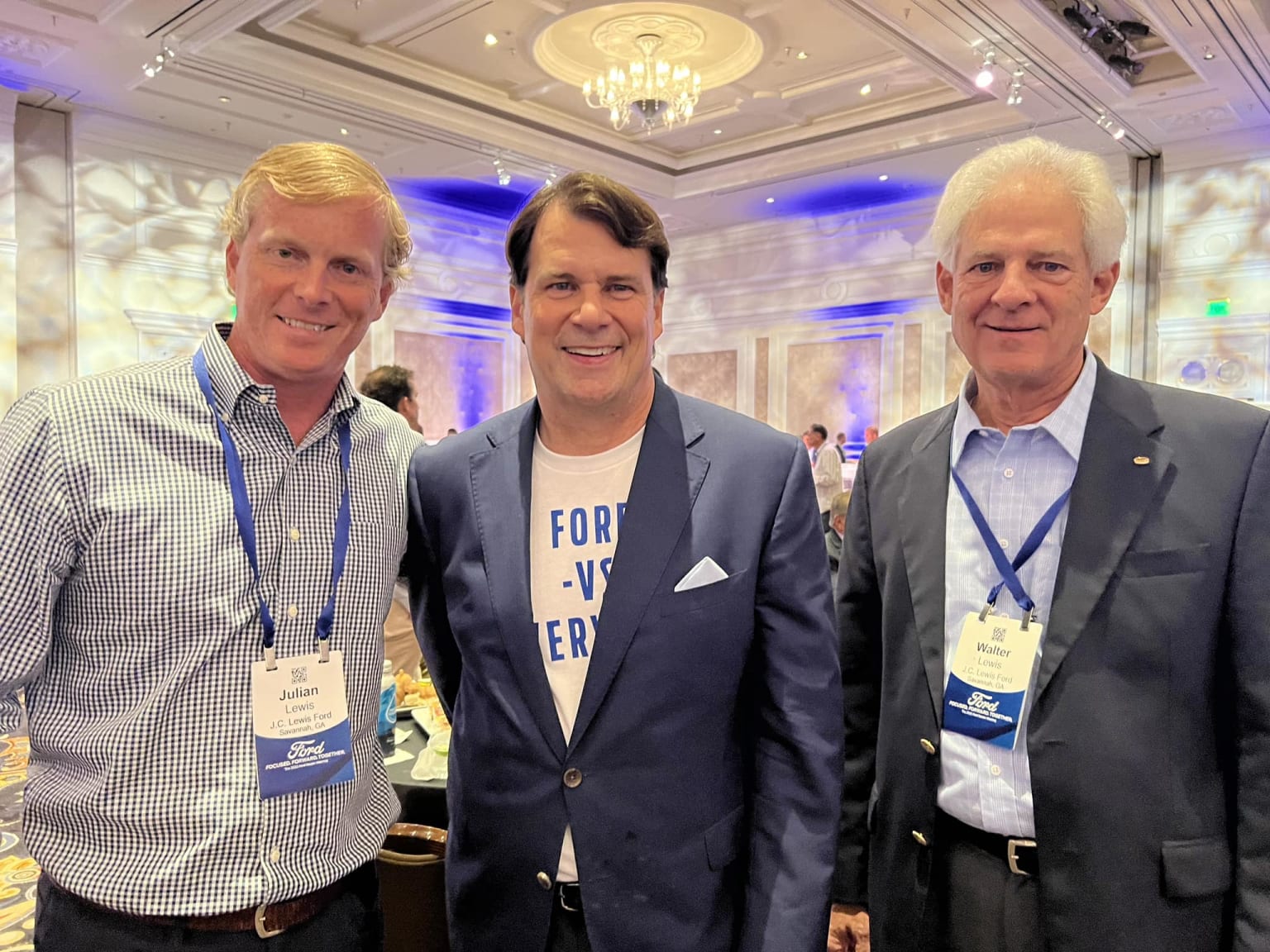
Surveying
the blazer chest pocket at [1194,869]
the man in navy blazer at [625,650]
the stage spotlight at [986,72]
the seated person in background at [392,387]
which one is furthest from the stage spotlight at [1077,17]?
the blazer chest pocket at [1194,869]

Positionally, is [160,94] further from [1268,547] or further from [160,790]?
[1268,547]

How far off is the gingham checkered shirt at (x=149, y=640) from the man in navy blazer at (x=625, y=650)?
27cm

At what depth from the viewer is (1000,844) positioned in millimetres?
1606

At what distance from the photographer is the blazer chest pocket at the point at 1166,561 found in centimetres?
151

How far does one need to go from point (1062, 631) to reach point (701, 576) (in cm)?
62

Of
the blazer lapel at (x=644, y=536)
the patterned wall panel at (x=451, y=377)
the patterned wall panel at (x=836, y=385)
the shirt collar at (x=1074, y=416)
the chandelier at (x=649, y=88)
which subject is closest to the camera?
the blazer lapel at (x=644, y=536)

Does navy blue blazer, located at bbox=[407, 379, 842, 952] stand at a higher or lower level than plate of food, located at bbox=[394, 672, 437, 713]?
higher

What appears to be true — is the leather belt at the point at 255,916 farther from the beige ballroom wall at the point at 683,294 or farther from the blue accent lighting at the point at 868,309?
the blue accent lighting at the point at 868,309

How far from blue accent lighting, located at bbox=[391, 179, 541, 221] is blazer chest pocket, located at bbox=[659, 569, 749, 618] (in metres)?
8.49

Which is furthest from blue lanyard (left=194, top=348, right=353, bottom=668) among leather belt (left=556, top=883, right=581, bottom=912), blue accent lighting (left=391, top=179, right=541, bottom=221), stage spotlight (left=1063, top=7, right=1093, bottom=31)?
blue accent lighting (left=391, top=179, right=541, bottom=221)

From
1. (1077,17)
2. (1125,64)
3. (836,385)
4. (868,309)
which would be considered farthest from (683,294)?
(1077,17)

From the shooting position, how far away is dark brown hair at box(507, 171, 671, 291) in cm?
155

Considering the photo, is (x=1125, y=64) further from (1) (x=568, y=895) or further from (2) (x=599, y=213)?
(1) (x=568, y=895)

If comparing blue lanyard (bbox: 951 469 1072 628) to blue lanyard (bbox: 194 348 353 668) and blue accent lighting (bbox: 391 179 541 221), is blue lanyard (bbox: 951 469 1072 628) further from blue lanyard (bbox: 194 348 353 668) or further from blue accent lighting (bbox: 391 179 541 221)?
blue accent lighting (bbox: 391 179 541 221)
